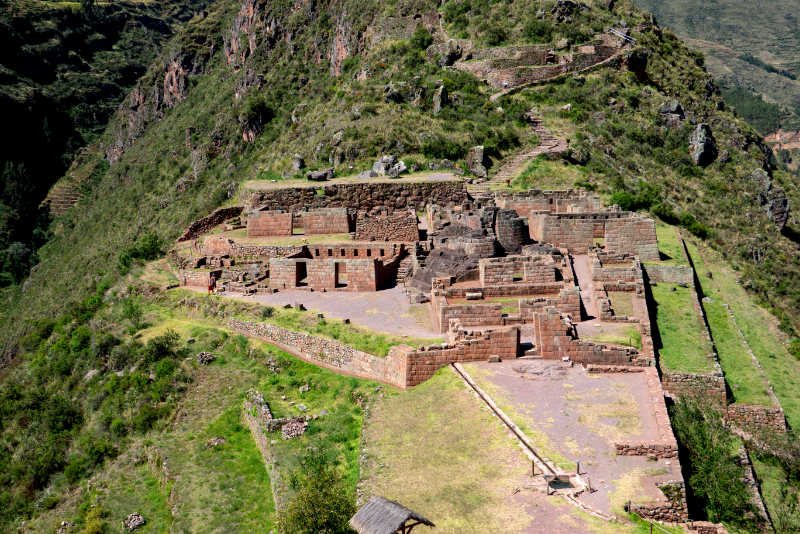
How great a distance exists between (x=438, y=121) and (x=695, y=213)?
1726 centimetres

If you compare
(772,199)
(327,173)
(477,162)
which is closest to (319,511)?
(327,173)

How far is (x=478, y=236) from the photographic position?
24969 millimetres

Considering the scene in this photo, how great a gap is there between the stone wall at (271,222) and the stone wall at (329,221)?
125 cm

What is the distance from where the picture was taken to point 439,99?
45.9 metres

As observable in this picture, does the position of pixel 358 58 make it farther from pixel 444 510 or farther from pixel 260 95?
pixel 444 510

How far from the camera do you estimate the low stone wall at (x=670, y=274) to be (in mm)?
26641

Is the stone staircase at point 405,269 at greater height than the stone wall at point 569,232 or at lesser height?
lesser

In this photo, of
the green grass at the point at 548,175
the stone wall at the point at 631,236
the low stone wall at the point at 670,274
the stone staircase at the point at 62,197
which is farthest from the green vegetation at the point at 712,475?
the stone staircase at the point at 62,197

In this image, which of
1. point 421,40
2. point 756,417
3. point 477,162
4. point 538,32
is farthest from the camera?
point 421,40

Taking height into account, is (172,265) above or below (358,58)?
below

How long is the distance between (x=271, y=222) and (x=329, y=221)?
2845mm

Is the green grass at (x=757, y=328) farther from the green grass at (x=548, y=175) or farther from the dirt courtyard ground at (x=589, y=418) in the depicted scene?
the dirt courtyard ground at (x=589, y=418)

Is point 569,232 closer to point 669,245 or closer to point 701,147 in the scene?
point 669,245

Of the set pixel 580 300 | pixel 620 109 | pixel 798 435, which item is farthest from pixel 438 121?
pixel 798 435
